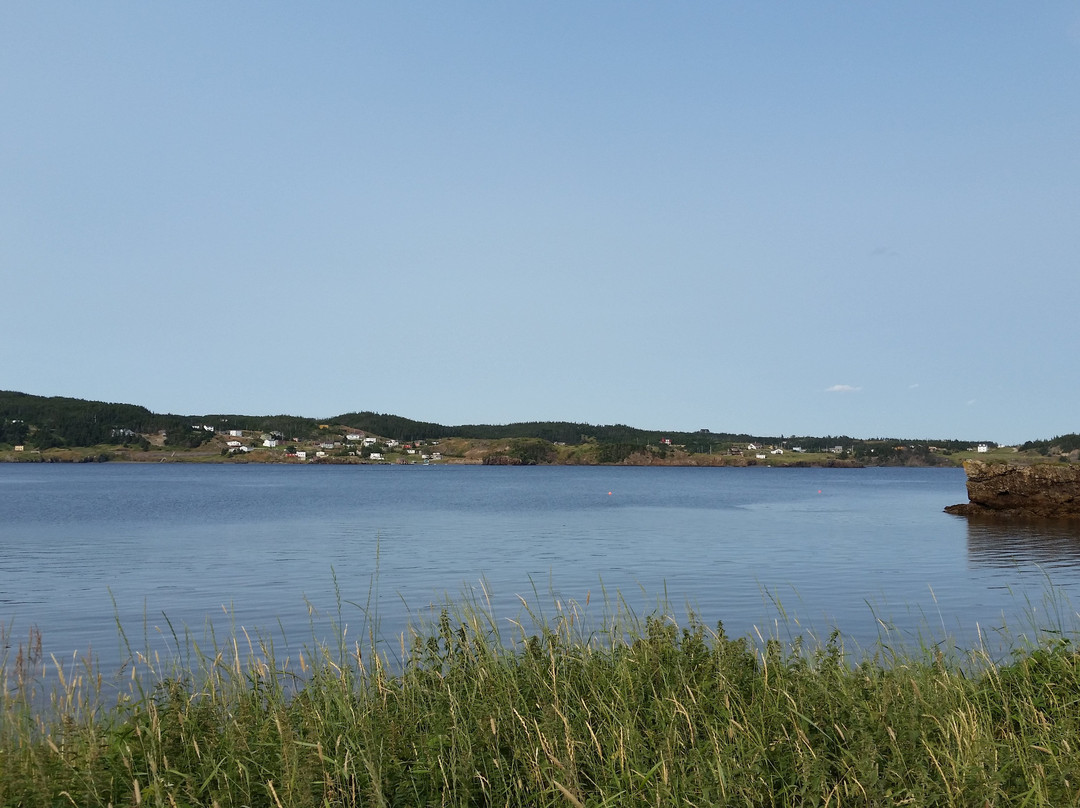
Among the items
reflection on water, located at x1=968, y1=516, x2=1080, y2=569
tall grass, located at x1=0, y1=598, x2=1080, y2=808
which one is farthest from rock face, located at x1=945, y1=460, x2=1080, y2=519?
tall grass, located at x1=0, y1=598, x2=1080, y2=808

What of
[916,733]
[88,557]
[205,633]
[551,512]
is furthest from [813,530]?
[916,733]

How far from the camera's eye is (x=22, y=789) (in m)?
6.64

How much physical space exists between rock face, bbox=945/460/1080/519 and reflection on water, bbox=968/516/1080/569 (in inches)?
80.4

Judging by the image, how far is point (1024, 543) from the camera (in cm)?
4547

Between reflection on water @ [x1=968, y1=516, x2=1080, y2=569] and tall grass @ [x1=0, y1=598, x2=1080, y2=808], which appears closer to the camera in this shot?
tall grass @ [x1=0, y1=598, x2=1080, y2=808]

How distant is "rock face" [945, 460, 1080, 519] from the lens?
6041 cm

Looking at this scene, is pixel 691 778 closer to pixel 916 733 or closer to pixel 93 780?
pixel 916 733

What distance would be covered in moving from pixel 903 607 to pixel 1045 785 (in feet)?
63.2

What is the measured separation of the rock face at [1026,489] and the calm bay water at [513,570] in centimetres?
373

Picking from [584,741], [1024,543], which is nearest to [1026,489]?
[1024,543]

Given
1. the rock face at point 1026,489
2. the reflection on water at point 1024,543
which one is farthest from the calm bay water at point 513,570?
the rock face at point 1026,489

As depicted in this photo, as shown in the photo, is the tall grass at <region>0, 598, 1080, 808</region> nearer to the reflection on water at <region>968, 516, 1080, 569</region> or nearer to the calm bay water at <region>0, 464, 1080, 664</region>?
the calm bay water at <region>0, 464, 1080, 664</region>

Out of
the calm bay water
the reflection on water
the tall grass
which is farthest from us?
the reflection on water

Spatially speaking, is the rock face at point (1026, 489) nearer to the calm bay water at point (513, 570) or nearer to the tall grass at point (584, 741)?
the calm bay water at point (513, 570)
